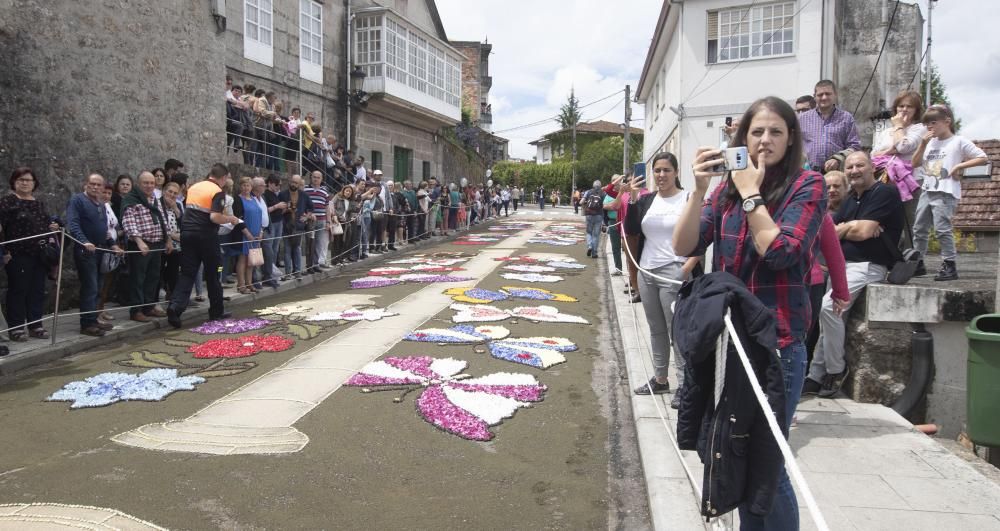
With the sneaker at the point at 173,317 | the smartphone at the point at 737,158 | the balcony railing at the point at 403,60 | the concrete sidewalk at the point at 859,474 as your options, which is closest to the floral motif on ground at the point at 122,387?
the sneaker at the point at 173,317

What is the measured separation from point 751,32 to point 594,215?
930cm

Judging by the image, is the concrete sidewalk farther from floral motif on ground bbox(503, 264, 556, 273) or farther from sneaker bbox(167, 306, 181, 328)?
floral motif on ground bbox(503, 264, 556, 273)

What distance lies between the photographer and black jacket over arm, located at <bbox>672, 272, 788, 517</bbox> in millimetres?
2604

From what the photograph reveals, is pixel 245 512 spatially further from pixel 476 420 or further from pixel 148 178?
pixel 148 178

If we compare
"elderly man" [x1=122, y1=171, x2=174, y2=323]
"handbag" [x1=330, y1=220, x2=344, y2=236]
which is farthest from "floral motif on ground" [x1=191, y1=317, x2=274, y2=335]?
"handbag" [x1=330, y1=220, x2=344, y2=236]

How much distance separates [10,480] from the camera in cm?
431

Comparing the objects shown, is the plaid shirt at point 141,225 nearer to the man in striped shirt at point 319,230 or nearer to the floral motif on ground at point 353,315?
the floral motif on ground at point 353,315

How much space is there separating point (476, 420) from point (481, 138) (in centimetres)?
4742

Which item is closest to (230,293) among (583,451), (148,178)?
(148,178)

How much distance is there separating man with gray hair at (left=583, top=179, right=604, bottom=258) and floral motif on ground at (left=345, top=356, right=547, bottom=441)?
9.26m

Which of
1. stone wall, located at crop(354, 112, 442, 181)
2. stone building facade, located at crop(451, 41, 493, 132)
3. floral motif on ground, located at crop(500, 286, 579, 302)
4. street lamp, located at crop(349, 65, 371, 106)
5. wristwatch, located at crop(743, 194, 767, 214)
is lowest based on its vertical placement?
floral motif on ground, located at crop(500, 286, 579, 302)

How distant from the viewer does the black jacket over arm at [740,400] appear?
8.54 feet

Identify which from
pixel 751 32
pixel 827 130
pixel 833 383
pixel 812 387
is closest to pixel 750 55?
pixel 751 32

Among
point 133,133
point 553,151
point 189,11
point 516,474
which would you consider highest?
point 553,151
